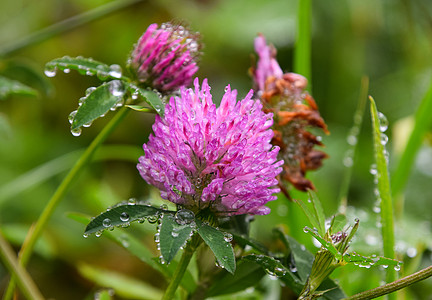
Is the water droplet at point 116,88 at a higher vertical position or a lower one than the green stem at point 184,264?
higher

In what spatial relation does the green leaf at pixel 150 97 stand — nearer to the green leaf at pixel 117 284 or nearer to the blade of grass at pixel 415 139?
the green leaf at pixel 117 284

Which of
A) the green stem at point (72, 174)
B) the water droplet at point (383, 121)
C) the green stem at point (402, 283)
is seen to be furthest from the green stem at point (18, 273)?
the water droplet at point (383, 121)

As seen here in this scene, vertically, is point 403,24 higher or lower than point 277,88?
higher

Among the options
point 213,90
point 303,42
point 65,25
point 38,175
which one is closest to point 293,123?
point 303,42

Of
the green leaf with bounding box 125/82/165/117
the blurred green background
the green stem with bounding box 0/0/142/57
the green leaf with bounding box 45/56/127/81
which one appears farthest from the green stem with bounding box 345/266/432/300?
the green stem with bounding box 0/0/142/57

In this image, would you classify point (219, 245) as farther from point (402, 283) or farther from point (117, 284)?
point (117, 284)

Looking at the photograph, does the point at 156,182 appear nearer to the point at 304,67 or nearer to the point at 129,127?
the point at 304,67

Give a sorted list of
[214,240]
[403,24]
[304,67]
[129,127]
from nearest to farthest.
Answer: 1. [214,240]
2. [304,67]
3. [129,127]
4. [403,24]

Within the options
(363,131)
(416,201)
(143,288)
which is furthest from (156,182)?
(363,131)
